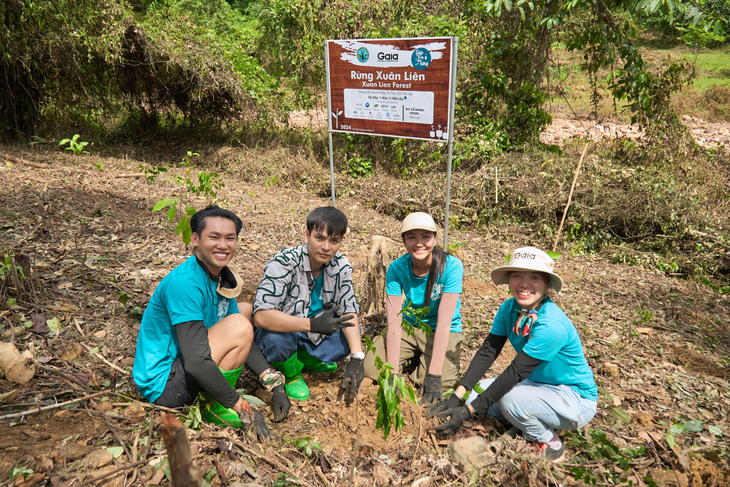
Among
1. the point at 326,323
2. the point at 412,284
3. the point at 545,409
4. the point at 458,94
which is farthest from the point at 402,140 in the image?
the point at 545,409

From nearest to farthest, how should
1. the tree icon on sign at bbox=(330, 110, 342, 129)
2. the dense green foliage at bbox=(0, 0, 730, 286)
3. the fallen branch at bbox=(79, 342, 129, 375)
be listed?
the fallen branch at bbox=(79, 342, 129, 375)
the tree icon on sign at bbox=(330, 110, 342, 129)
the dense green foliage at bbox=(0, 0, 730, 286)

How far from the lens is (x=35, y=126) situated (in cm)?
733

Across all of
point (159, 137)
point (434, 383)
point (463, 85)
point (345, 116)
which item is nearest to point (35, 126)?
point (159, 137)

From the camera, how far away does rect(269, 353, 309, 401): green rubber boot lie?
2.89 m

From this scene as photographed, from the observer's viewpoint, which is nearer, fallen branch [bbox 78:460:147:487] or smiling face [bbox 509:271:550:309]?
fallen branch [bbox 78:460:147:487]

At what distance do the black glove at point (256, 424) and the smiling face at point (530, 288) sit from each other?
4.71 ft

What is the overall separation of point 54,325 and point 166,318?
3.45ft

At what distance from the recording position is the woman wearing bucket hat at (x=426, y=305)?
283 centimetres

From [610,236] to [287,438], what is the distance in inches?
178

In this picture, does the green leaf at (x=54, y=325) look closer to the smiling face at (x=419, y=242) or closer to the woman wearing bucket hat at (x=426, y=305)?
the woman wearing bucket hat at (x=426, y=305)

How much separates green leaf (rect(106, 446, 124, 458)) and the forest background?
2498mm

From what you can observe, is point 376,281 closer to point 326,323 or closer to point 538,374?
point 326,323

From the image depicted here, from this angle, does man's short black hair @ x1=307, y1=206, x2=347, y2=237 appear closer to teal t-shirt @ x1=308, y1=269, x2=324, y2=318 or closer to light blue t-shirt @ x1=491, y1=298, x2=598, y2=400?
teal t-shirt @ x1=308, y1=269, x2=324, y2=318

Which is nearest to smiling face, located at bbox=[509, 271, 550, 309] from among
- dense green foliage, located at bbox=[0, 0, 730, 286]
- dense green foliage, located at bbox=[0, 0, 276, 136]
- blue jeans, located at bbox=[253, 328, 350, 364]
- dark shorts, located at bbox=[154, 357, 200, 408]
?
blue jeans, located at bbox=[253, 328, 350, 364]
